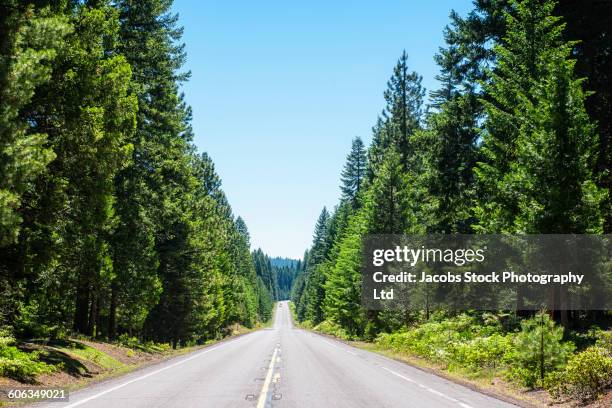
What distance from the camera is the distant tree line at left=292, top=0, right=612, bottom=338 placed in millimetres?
18875

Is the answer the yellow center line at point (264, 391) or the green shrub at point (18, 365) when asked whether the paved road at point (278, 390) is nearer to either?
the yellow center line at point (264, 391)

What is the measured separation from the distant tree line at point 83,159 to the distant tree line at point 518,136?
49.5 feet

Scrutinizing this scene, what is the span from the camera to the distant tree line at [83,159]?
42.0 feet

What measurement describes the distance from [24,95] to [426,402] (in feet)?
37.9

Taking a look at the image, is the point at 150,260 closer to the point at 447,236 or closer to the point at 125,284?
the point at 125,284

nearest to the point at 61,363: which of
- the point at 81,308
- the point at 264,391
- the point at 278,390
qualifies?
the point at 264,391

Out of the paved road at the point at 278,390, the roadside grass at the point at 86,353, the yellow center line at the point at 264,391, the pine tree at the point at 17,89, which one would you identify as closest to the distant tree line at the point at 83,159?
the pine tree at the point at 17,89

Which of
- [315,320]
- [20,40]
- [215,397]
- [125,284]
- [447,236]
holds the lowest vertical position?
[315,320]

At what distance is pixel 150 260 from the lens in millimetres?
32062

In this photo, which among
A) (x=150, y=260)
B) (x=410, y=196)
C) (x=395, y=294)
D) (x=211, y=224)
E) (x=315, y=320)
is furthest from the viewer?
(x=315, y=320)

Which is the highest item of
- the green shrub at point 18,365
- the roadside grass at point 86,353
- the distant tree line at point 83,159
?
the distant tree line at point 83,159

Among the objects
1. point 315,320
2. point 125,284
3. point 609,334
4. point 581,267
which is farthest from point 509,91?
point 315,320

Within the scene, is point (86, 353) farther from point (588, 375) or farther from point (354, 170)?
point (354, 170)

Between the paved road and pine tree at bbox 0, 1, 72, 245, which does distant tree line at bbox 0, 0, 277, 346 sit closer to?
pine tree at bbox 0, 1, 72, 245
